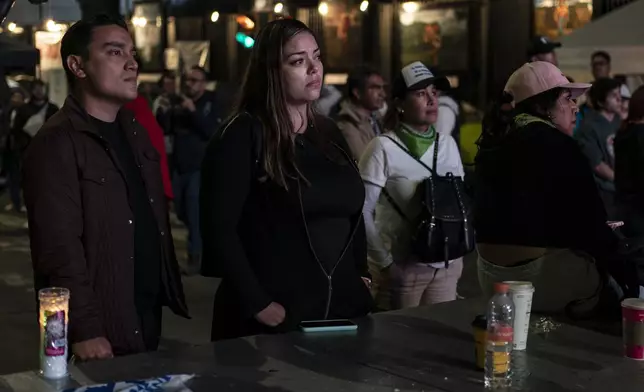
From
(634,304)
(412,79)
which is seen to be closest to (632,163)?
(412,79)

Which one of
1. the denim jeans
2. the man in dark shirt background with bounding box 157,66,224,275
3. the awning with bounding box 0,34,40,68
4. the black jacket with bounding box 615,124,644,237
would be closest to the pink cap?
the black jacket with bounding box 615,124,644,237

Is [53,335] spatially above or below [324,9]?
below

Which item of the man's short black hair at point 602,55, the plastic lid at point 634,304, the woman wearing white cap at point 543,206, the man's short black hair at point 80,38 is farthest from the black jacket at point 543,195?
the man's short black hair at point 602,55

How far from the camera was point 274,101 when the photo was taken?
4160 millimetres

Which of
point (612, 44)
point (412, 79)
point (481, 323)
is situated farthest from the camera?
point (612, 44)

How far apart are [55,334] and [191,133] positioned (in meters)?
7.24

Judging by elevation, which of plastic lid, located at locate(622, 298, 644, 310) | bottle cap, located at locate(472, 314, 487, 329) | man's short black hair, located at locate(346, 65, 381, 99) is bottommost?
plastic lid, located at locate(622, 298, 644, 310)

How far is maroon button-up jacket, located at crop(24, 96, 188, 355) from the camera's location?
12.4 feet

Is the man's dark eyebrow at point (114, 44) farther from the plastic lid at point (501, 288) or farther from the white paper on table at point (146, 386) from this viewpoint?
the plastic lid at point (501, 288)

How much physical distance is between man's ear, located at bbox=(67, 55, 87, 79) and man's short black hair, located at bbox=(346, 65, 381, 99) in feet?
12.6

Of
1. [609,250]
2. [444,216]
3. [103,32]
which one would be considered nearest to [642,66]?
[444,216]

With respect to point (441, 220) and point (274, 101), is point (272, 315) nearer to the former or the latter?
point (274, 101)

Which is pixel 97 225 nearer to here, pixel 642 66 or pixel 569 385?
pixel 569 385

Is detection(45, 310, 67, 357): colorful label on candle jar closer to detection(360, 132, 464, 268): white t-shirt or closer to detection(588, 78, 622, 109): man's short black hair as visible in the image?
detection(360, 132, 464, 268): white t-shirt
